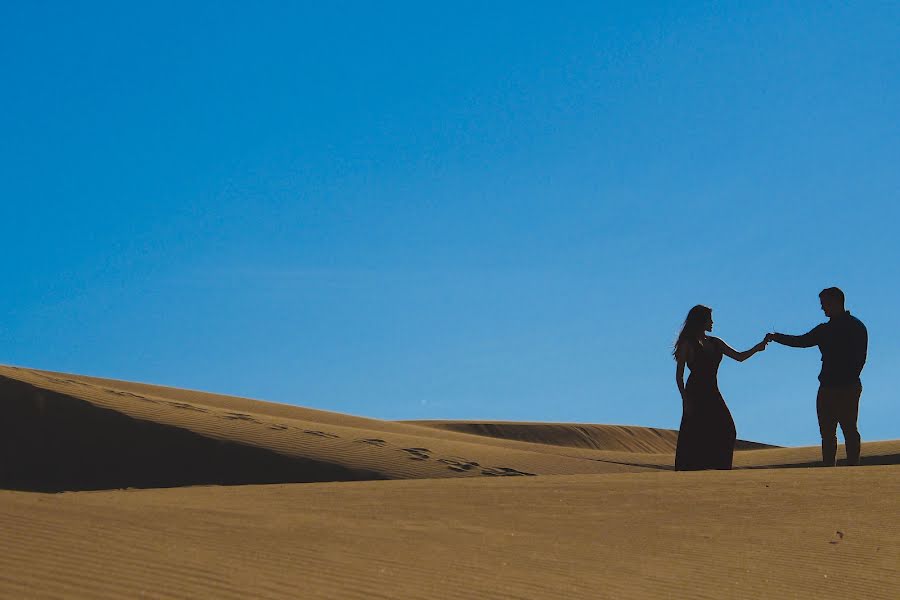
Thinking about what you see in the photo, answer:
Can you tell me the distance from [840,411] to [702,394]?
7.20 ft

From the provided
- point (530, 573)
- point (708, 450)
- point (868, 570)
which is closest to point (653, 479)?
point (708, 450)

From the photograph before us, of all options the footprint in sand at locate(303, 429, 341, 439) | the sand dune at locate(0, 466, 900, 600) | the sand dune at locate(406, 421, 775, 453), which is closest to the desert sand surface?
the sand dune at locate(0, 466, 900, 600)

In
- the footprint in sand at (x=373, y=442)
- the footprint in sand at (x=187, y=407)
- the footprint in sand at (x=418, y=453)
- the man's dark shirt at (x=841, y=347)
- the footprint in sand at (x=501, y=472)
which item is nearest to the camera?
the man's dark shirt at (x=841, y=347)

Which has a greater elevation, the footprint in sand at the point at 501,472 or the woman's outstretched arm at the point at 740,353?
the woman's outstretched arm at the point at 740,353

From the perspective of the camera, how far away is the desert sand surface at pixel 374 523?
16.6 ft

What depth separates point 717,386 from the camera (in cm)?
1188

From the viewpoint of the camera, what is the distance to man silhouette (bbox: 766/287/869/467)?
12609 mm

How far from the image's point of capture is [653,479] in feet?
37.5

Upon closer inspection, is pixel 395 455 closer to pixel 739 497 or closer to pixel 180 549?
pixel 739 497

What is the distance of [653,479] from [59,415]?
8.65 meters

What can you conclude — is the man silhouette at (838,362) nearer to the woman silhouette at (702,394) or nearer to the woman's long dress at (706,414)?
the woman silhouette at (702,394)

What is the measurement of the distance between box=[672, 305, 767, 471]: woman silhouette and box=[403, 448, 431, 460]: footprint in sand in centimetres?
512

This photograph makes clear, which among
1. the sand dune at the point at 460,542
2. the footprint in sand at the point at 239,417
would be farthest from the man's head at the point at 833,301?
the footprint in sand at the point at 239,417

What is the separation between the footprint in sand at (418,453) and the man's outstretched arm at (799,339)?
18.7ft
